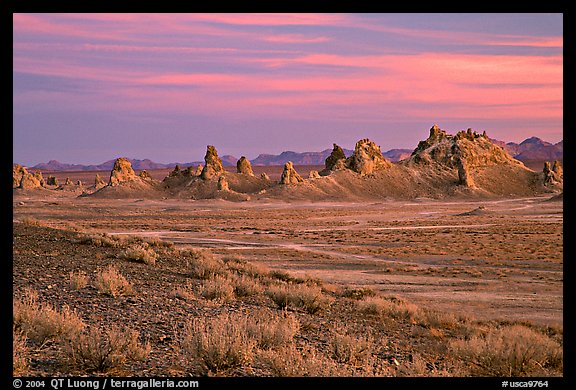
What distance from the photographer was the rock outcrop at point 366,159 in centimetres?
12700

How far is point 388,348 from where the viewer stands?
9711 mm

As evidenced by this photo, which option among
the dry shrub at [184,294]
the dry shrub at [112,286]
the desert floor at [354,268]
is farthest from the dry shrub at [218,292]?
the dry shrub at [112,286]

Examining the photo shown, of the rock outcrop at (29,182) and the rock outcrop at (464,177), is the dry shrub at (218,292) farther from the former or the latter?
the rock outcrop at (29,182)

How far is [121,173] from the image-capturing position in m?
128

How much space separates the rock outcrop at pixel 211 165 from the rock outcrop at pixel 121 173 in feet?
60.7

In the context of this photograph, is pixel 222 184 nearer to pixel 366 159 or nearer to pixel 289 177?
pixel 289 177

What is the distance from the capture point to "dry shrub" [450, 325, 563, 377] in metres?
8.08

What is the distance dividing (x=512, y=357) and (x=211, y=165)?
117 metres

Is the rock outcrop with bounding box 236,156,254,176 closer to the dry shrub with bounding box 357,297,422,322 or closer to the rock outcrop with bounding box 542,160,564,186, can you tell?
the rock outcrop with bounding box 542,160,564,186

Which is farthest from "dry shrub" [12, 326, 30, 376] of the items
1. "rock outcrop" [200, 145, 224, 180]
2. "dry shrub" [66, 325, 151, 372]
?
"rock outcrop" [200, 145, 224, 180]

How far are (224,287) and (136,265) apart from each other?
4918mm

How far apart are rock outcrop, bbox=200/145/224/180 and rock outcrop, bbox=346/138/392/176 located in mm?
31000
